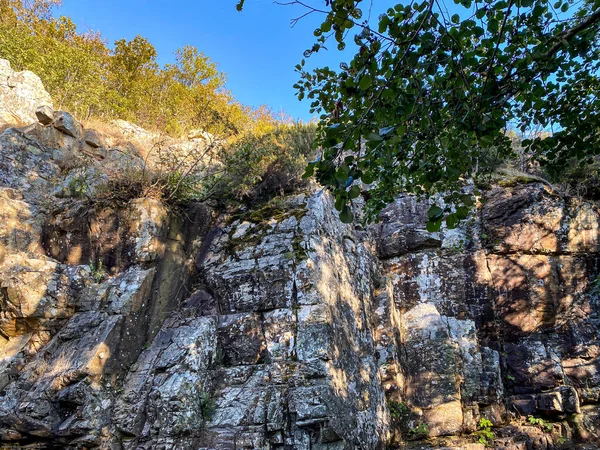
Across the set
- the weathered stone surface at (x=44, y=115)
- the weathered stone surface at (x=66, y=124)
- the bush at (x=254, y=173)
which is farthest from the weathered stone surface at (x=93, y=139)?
the bush at (x=254, y=173)

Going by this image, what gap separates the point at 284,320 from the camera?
5.33 meters

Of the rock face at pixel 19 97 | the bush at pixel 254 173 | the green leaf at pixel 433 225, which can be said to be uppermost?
the rock face at pixel 19 97

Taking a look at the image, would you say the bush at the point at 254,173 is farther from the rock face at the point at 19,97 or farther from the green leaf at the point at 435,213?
the rock face at the point at 19,97

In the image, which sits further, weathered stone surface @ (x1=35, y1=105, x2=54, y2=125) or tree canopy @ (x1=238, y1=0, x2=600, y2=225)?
weathered stone surface @ (x1=35, y1=105, x2=54, y2=125)

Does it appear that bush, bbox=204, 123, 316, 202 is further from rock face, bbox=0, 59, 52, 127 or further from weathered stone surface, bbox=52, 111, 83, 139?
rock face, bbox=0, 59, 52, 127

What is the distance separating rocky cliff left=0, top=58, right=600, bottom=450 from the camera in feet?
15.1

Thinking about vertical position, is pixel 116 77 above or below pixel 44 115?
above

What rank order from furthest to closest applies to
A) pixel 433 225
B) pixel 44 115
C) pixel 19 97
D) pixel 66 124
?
1. pixel 19 97
2. pixel 66 124
3. pixel 44 115
4. pixel 433 225

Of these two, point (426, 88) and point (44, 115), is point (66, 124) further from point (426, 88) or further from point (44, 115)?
point (426, 88)

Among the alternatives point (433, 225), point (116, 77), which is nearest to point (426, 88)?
point (433, 225)

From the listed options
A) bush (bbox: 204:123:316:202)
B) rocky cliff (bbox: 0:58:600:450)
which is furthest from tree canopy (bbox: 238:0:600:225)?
bush (bbox: 204:123:316:202)

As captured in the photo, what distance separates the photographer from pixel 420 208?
891 cm

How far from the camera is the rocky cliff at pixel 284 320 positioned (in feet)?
15.1

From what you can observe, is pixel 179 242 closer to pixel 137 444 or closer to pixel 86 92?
pixel 137 444
